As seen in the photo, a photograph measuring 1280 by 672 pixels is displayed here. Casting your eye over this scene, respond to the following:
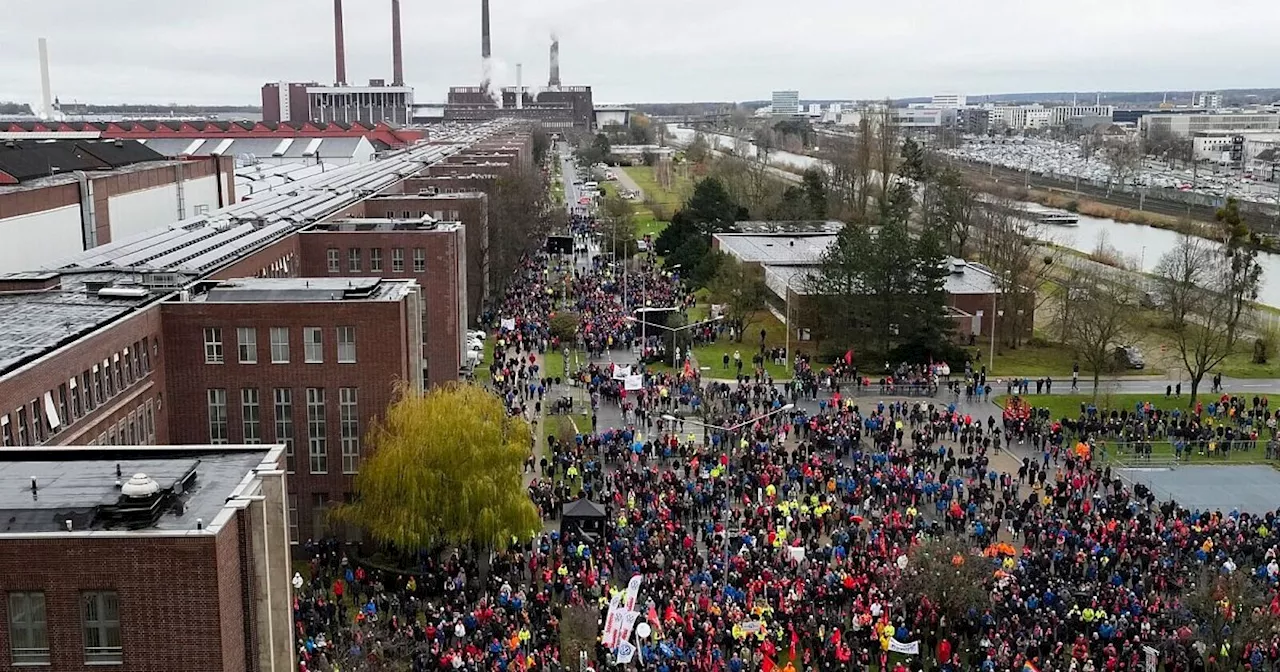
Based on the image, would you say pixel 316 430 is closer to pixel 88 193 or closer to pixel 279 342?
pixel 279 342

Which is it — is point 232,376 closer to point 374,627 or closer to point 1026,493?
point 374,627

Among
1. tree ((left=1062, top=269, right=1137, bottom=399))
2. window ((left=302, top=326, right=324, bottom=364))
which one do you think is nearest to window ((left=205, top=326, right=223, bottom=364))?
window ((left=302, top=326, right=324, bottom=364))

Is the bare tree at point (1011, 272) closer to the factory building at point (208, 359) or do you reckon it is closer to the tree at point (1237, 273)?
the tree at point (1237, 273)

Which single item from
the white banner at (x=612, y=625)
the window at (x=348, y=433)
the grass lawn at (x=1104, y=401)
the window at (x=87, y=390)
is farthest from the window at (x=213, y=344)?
the grass lawn at (x=1104, y=401)

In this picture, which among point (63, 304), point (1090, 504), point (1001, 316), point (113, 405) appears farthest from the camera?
point (1001, 316)

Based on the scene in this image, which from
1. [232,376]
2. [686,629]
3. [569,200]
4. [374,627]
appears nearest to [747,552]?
[686,629]

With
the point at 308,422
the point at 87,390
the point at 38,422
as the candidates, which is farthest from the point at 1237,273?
the point at 38,422
